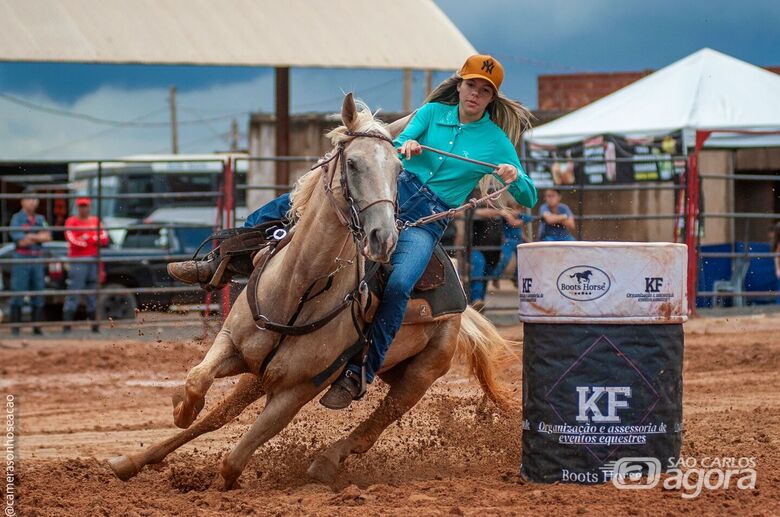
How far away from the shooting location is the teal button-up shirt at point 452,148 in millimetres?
5992

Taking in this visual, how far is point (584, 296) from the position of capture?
5.24 m

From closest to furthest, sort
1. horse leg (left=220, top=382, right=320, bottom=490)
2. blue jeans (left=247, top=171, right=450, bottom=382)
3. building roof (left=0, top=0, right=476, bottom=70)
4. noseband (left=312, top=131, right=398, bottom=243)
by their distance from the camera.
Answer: noseband (left=312, top=131, right=398, bottom=243)
horse leg (left=220, top=382, right=320, bottom=490)
blue jeans (left=247, top=171, right=450, bottom=382)
building roof (left=0, top=0, right=476, bottom=70)

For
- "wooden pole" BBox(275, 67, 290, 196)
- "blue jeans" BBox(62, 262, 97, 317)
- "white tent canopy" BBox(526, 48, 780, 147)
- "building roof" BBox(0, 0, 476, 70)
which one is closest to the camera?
"blue jeans" BBox(62, 262, 97, 317)

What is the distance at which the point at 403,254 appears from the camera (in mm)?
5727

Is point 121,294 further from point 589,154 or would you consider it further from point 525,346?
point 525,346

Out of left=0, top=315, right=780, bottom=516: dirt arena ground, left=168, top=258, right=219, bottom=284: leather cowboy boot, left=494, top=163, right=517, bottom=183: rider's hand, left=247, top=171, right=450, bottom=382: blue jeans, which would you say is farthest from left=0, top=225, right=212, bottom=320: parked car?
left=494, top=163, right=517, bottom=183: rider's hand

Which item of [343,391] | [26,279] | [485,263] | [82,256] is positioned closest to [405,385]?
[343,391]

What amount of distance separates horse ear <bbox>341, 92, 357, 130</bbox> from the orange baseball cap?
1014 millimetres

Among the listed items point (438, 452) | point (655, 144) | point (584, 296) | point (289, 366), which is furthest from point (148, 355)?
point (655, 144)

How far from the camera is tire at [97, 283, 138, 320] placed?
14.3 m

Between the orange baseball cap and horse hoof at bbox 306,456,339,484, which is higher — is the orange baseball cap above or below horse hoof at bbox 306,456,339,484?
above

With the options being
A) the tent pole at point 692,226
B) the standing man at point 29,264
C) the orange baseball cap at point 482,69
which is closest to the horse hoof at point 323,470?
the orange baseball cap at point 482,69

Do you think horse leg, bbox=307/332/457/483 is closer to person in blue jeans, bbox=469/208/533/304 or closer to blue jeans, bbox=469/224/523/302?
person in blue jeans, bbox=469/208/533/304

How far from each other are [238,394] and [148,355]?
230 inches
